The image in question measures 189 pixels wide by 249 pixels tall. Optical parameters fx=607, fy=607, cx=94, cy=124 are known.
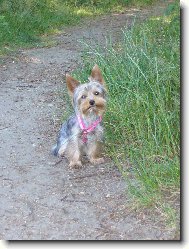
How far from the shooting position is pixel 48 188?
630cm

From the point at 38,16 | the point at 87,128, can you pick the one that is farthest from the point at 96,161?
the point at 38,16

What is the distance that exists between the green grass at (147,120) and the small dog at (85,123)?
0.26m

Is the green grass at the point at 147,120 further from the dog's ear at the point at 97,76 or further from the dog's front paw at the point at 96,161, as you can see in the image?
the dog's ear at the point at 97,76

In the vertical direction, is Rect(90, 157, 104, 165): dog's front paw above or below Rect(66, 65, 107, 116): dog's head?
below

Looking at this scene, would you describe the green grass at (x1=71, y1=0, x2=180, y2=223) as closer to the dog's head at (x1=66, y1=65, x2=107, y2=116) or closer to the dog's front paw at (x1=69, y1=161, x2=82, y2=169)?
the dog's front paw at (x1=69, y1=161, x2=82, y2=169)

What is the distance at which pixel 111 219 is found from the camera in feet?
17.9

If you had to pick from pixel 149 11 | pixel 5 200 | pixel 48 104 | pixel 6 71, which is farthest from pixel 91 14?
pixel 5 200

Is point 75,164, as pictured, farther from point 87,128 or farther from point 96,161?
point 87,128

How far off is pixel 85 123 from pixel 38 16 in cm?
898

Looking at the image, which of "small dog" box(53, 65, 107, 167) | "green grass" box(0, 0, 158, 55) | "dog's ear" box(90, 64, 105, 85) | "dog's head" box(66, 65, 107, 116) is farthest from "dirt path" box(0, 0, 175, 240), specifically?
"green grass" box(0, 0, 158, 55)

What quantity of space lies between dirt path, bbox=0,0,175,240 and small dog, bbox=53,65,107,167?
16 centimetres

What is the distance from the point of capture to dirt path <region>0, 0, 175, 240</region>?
17.3 ft

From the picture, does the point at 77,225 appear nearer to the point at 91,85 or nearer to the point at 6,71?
the point at 91,85

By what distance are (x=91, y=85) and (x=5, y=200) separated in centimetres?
155
